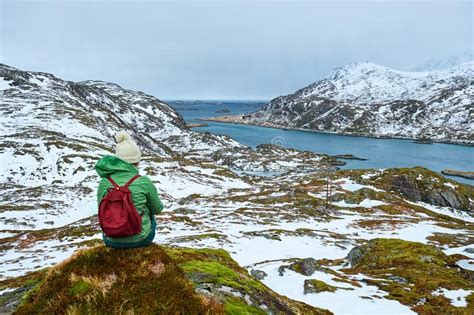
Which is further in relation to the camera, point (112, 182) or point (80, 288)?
point (112, 182)

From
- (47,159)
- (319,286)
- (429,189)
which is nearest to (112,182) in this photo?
(319,286)

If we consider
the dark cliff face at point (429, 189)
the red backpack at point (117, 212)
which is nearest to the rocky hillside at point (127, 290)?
the red backpack at point (117, 212)

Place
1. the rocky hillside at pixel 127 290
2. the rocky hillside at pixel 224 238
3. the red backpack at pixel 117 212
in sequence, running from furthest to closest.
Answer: the rocky hillside at pixel 224 238
the red backpack at pixel 117 212
the rocky hillside at pixel 127 290

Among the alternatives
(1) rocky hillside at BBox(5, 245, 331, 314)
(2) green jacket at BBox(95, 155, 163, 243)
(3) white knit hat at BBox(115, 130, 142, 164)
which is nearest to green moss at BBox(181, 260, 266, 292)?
(1) rocky hillside at BBox(5, 245, 331, 314)

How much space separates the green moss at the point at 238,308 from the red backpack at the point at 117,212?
2791 millimetres

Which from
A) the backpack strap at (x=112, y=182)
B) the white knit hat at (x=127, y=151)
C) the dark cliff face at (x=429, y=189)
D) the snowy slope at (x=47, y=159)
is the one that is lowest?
the dark cliff face at (x=429, y=189)

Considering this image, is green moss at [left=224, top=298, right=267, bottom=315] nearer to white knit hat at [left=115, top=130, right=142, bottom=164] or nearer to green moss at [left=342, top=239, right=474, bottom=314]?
white knit hat at [left=115, top=130, right=142, bottom=164]

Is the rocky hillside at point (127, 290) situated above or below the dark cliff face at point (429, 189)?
above

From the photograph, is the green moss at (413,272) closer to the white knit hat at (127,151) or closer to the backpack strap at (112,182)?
the white knit hat at (127,151)

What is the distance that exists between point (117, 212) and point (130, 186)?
64 centimetres

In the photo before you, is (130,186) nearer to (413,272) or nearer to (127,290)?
(127,290)

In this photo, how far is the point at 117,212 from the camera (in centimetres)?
646

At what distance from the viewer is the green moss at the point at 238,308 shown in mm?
6686

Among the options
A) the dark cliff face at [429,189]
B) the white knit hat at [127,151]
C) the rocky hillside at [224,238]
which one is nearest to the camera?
the rocky hillside at [224,238]
